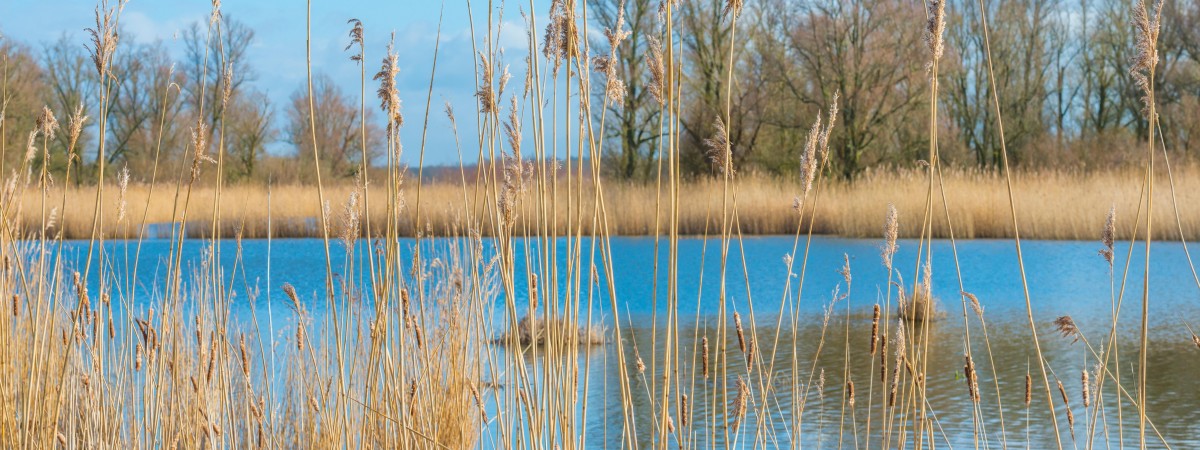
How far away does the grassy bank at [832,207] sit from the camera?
1019 centimetres

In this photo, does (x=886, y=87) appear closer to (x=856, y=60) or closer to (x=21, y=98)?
(x=856, y=60)

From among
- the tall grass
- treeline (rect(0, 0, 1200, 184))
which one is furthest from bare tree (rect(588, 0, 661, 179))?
the tall grass

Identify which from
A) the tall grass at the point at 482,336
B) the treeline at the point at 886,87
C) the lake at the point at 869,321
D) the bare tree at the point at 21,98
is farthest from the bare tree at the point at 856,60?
the bare tree at the point at 21,98

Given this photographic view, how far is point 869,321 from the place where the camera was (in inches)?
250

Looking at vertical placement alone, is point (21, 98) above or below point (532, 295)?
above

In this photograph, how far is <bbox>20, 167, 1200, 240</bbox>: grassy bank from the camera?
401 inches

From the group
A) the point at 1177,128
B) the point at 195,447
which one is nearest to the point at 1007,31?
the point at 1177,128

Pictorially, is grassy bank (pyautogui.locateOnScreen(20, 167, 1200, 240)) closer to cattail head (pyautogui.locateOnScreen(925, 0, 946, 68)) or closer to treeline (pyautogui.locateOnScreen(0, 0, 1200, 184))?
treeline (pyautogui.locateOnScreen(0, 0, 1200, 184))

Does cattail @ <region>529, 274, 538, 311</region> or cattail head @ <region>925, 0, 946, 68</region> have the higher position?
cattail head @ <region>925, 0, 946, 68</region>

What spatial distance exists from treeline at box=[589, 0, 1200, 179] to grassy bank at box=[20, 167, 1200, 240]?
176 centimetres

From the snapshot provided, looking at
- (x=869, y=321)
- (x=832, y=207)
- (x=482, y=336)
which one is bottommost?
(x=869, y=321)

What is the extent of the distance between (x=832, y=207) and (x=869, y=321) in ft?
20.5

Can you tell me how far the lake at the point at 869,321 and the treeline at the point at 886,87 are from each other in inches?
181

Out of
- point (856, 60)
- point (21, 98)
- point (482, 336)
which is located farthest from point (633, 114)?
point (482, 336)
